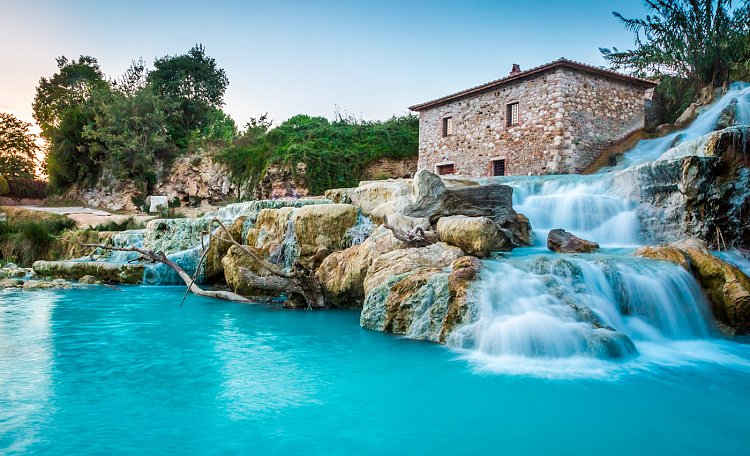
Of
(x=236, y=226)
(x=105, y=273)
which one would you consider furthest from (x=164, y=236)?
(x=236, y=226)

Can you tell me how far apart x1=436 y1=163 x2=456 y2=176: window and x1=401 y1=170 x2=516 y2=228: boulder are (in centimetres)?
Answer: 1060

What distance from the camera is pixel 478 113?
19.3 meters

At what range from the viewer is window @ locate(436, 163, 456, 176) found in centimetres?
2064

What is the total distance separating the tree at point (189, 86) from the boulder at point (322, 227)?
2116cm

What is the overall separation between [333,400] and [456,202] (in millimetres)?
6228

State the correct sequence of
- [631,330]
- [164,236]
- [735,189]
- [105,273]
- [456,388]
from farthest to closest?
[164,236], [105,273], [735,189], [631,330], [456,388]

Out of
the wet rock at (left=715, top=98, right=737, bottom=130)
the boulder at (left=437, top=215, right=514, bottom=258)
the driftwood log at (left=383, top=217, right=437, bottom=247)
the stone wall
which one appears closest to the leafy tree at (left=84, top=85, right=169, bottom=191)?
the stone wall

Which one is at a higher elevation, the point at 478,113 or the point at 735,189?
the point at 478,113

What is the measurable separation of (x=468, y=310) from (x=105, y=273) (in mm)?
10196

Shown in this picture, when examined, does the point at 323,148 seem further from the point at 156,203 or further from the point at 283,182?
the point at 156,203

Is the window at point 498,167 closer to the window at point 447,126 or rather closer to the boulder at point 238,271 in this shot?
the window at point 447,126

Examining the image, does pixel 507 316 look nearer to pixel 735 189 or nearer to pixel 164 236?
pixel 735 189

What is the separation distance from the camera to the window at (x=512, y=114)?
17.9m

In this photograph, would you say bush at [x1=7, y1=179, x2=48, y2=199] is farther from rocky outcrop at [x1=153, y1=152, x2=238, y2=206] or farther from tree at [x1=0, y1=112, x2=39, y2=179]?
rocky outcrop at [x1=153, y1=152, x2=238, y2=206]
